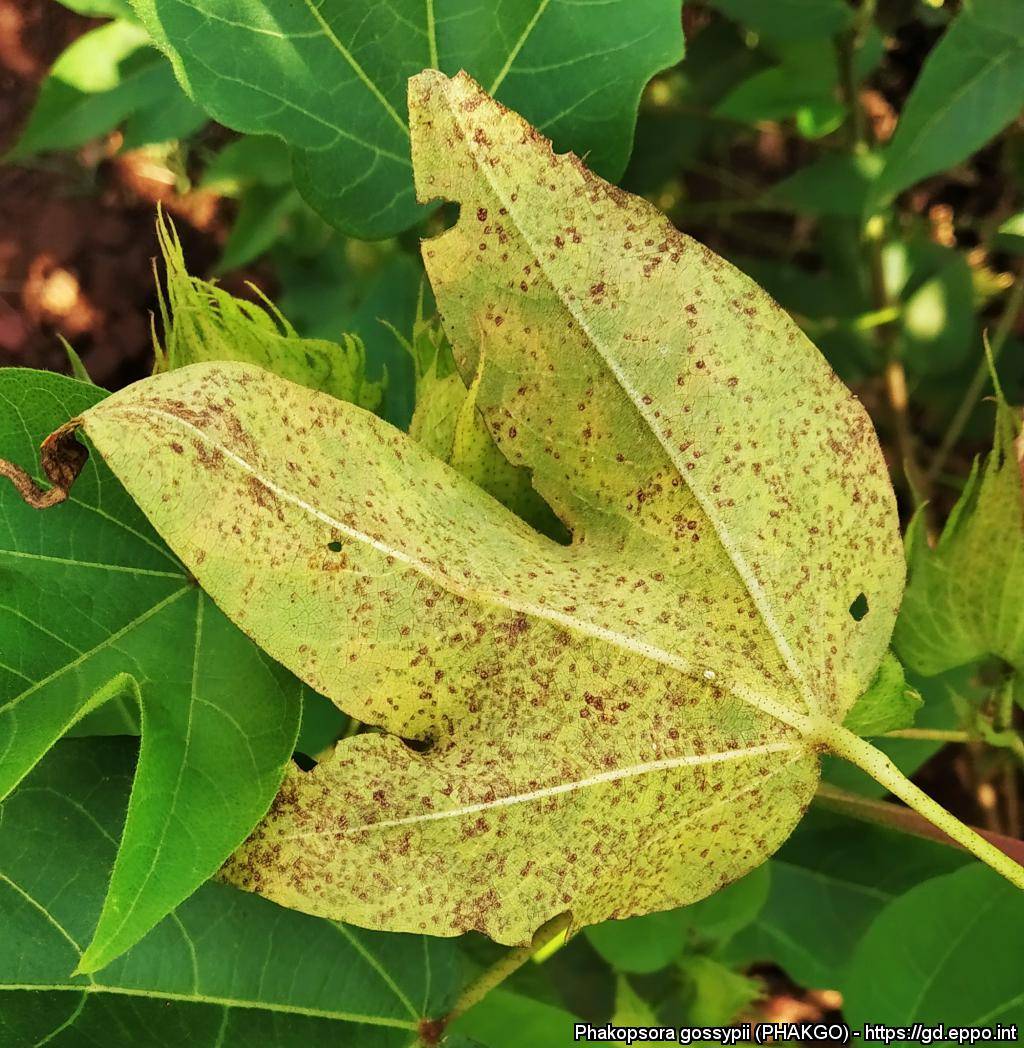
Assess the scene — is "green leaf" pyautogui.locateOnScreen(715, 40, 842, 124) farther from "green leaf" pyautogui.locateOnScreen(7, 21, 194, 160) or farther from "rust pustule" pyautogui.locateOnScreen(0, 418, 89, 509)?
"rust pustule" pyautogui.locateOnScreen(0, 418, 89, 509)

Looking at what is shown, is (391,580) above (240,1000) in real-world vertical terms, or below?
above

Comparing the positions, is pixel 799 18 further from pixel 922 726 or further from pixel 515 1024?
pixel 515 1024

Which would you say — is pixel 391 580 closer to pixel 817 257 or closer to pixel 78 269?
pixel 817 257

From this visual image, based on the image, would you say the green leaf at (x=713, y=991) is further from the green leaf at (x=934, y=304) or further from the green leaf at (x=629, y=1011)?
the green leaf at (x=934, y=304)

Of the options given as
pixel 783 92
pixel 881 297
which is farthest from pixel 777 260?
pixel 783 92

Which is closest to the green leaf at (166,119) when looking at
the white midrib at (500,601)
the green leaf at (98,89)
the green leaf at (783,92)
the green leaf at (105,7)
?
the green leaf at (98,89)

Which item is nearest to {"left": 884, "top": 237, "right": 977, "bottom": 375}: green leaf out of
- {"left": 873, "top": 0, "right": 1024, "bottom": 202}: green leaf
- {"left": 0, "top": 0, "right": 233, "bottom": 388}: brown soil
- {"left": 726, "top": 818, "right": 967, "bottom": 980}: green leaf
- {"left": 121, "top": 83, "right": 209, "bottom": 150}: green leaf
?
{"left": 873, "top": 0, "right": 1024, "bottom": 202}: green leaf

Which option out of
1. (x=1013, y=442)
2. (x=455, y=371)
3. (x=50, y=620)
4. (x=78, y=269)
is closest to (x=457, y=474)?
(x=455, y=371)
